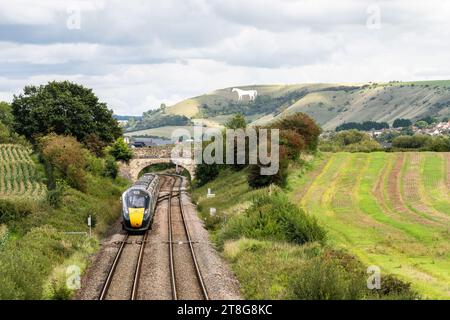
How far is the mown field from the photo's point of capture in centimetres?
2472

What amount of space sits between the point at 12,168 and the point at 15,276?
44963 mm

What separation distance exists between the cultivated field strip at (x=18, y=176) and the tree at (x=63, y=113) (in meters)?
3.71

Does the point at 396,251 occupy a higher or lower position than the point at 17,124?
lower

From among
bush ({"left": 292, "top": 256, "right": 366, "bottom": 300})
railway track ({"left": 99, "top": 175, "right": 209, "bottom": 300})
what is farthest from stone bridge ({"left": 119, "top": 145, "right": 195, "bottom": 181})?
bush ({"left": 292, "top": 256, "right": 366, "bottom": 300})

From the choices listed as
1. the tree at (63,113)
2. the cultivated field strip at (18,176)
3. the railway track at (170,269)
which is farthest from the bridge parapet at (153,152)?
the railway track at (170,269)

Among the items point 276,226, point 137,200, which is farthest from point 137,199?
point 276,226

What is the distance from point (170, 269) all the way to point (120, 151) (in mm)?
52212

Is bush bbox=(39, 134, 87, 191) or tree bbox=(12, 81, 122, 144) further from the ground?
tree bbox=(12, 81, 122, 144)

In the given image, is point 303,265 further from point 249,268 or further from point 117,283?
point 117,283

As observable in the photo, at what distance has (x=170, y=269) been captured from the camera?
24812 millimetres

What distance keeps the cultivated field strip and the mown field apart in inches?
854

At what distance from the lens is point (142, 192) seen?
116 feet

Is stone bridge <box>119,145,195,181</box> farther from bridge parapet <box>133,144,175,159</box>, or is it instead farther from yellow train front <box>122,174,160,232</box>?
yellow train front <box>122,174,160,232</box>
